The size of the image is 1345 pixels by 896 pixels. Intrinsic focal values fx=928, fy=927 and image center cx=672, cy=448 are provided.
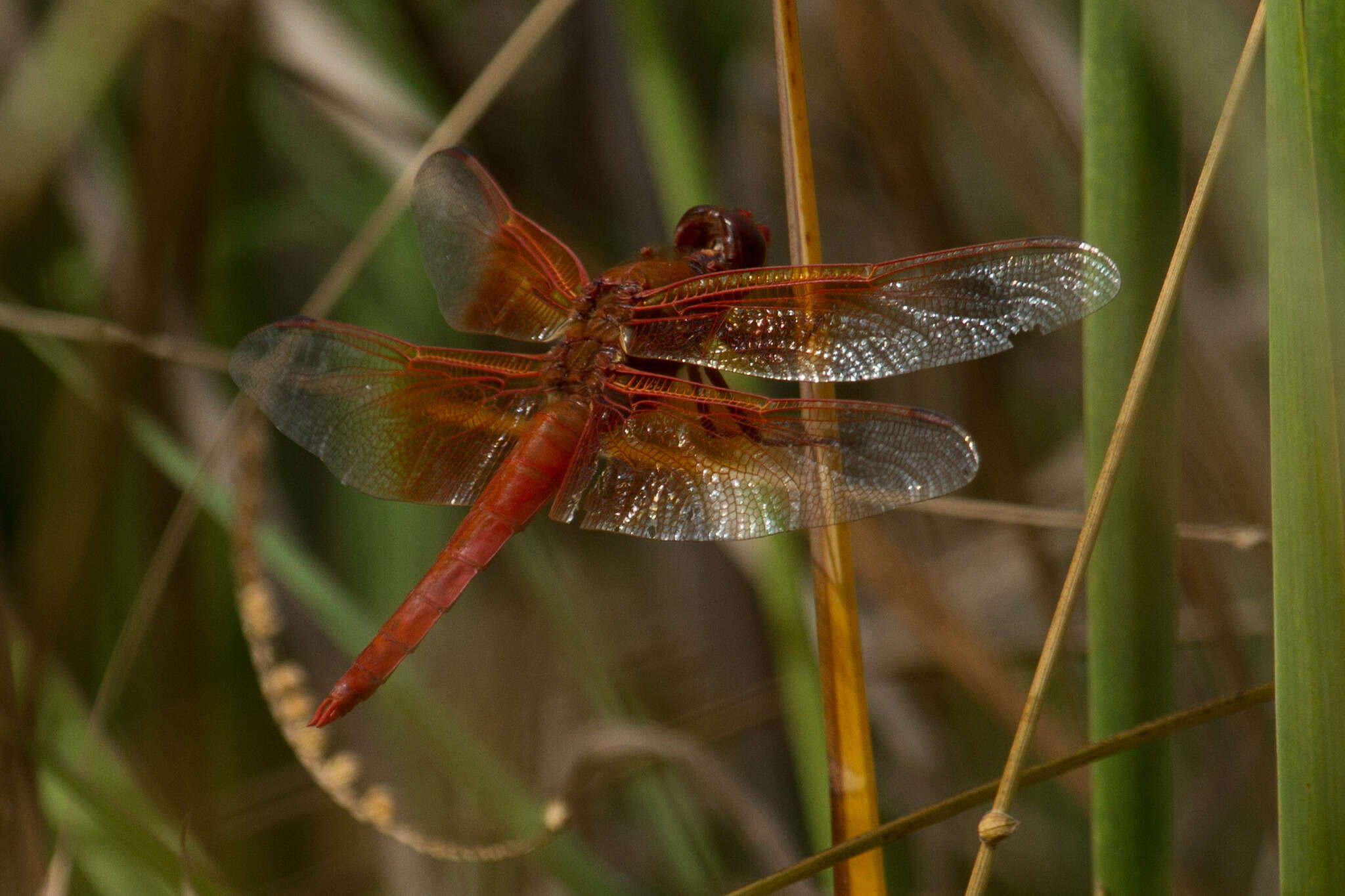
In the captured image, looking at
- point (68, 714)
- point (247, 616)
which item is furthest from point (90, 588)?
point (247, 616)

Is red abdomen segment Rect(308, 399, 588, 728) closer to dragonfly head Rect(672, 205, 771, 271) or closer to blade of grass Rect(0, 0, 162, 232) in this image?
dragonfly head Rect(672, 205, 771, 271)

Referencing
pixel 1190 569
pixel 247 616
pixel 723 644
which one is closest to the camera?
pixel 247 616

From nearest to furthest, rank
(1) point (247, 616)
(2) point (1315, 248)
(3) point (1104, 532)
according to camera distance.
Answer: (2) point (1315, 248)
(3) point (1104, 532)
(1) point (247, 616)

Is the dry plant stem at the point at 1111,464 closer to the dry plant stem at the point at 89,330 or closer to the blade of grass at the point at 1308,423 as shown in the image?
the blade of grass at the point at 1308,423

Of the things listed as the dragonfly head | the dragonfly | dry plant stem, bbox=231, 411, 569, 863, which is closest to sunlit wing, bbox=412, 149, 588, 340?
the dragonfly

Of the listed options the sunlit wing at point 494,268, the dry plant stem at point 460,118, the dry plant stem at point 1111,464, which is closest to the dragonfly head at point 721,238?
the sunlit wing at point 494,268

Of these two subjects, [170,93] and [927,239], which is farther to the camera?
[927,239]

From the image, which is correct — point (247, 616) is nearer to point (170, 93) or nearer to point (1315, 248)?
point (170, 93)

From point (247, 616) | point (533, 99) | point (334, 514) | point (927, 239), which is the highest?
point (533, 99)

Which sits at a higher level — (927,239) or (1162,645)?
(927,239)
